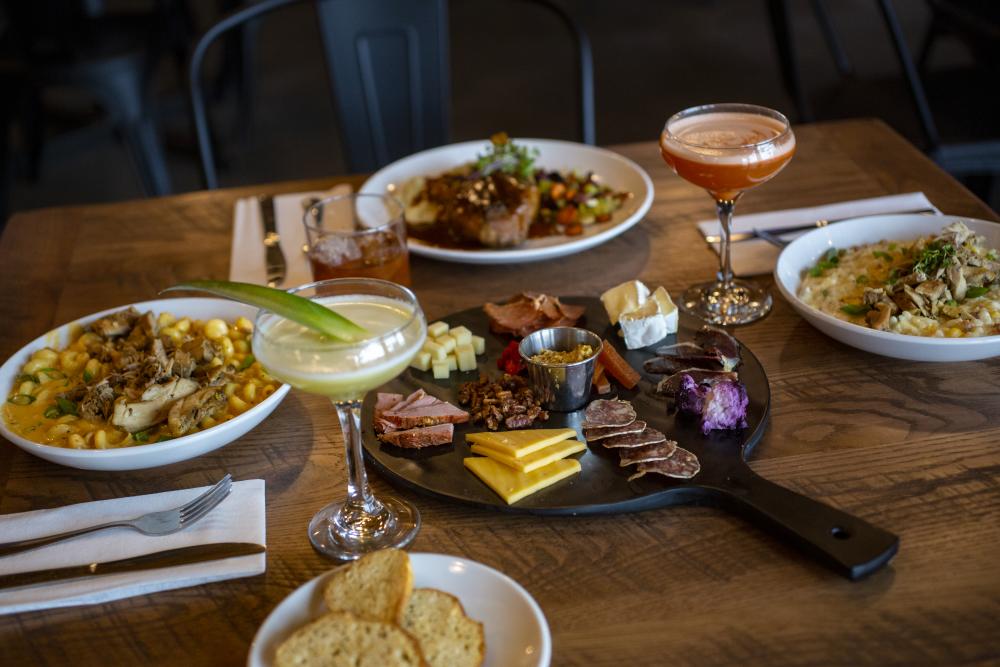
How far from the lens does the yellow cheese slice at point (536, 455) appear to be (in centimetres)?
140

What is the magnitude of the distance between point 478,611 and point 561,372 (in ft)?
1.56

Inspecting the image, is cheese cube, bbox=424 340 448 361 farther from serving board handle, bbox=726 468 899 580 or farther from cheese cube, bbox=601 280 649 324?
serving board handle, bbox=726 468 899 580

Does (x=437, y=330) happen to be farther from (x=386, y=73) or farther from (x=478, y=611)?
(x=386, y=73)

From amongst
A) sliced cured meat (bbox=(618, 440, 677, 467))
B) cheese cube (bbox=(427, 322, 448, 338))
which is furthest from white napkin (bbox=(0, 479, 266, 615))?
sliced cured meat (bbox=(618, 440, 677, 467))

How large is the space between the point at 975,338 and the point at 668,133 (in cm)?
70

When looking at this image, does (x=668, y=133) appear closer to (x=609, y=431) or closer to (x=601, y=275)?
(x=601, y=275)

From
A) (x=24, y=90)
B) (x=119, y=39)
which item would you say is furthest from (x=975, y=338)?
(x=24, y=90)

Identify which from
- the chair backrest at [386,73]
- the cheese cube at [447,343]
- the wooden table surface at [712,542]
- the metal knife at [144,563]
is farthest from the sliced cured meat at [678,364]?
the chair backrest at [386,73]

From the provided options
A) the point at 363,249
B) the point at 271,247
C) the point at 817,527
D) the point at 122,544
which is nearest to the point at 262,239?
the point at 271,247

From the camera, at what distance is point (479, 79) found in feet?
22.0

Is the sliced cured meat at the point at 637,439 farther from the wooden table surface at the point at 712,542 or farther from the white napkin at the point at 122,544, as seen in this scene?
the white napkin at the point at 122,544

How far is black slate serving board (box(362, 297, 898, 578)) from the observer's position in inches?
48.8

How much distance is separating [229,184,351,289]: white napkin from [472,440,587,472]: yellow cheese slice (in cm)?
81

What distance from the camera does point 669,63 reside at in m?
6.73
